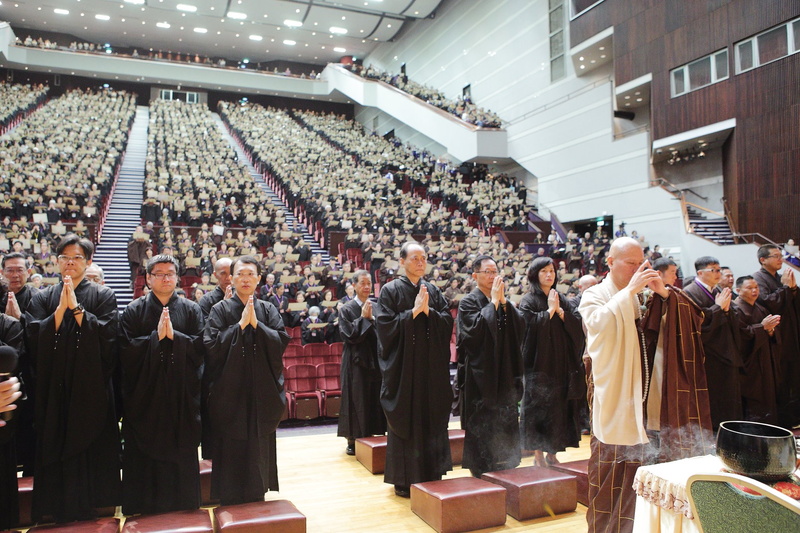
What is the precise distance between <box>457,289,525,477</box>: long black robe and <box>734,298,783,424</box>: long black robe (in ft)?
7.81

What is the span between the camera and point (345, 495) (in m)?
4.14

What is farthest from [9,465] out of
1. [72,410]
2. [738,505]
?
[738,505]

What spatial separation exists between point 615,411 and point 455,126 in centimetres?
2056

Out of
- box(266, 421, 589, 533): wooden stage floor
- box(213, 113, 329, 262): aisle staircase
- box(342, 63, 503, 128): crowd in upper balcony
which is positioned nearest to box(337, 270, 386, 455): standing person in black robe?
box(266, 421, 589, 533): wooden stage floor

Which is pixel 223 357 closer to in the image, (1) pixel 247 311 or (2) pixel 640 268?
(1) pixel 247 311

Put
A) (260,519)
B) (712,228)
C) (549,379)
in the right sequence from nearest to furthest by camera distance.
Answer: (260,519) → (549,379) → (712,228)

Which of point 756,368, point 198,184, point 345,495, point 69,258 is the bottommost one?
point 345,495

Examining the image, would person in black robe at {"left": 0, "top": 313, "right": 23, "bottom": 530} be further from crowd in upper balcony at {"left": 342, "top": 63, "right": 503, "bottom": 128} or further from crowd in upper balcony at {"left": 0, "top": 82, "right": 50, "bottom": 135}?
crowd in upper balcony at {"left": 0, "top": 82, "right": 50, "bottom": 135}

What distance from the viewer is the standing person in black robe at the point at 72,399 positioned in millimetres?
3234

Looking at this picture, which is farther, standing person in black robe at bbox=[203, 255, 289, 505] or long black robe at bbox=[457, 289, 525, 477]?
long black robe at bbox=[457, 289, 525, 477]

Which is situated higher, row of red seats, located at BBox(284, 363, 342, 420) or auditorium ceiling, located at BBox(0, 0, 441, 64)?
auditorium ceiling, located at BBox(0, 0, 441, 64)

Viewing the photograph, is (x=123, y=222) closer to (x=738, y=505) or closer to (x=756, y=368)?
(x=756, y=368)

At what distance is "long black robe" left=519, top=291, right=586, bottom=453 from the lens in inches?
181

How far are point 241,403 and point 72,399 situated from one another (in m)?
0.95
